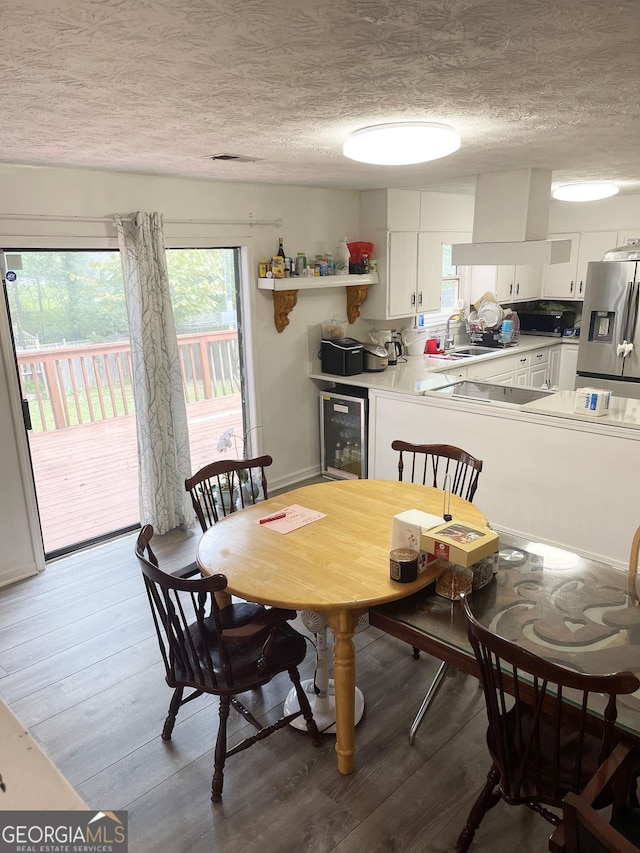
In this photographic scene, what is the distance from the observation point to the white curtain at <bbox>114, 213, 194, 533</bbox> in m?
A: 3.50

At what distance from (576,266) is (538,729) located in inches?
212

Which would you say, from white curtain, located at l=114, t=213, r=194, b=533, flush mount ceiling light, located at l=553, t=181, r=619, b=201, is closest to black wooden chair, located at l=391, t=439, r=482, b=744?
white curtain, located at l=114, t=213, r=194, b=533

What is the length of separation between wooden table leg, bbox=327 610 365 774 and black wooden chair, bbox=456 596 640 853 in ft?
1.64

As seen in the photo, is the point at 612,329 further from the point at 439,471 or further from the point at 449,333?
the point at 439,471

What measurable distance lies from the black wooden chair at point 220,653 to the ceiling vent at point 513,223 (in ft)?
8.53

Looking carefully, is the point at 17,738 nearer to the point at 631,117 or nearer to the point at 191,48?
the point at 191,48

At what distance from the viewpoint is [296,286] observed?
13.9 ft

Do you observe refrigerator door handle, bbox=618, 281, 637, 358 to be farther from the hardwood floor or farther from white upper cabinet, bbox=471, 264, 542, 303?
the hardwood floor

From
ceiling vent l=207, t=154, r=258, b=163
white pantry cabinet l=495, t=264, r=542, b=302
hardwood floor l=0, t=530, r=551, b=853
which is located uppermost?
ceiling vent l=207, t=154, r=258, b=163

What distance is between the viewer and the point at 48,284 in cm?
343

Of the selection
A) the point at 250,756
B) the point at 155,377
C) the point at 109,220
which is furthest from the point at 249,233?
the point at 250,756

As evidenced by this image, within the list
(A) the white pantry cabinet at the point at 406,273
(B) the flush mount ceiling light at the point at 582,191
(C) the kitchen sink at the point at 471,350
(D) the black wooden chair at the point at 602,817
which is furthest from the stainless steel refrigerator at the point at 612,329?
(D) the black wooden chair at the point at 602,817

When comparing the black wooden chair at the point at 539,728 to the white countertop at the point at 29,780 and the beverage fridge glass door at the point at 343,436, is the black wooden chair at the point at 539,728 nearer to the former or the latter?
the white countertop at the point at 29,780

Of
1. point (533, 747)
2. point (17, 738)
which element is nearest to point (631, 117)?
point (533, 747)
